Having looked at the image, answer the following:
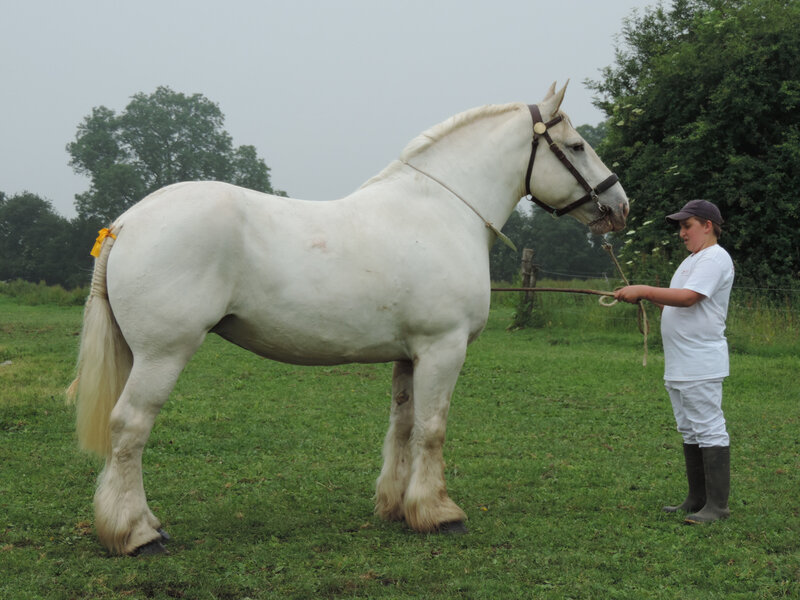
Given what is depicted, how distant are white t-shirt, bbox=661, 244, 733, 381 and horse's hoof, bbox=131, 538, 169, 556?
9.71ft

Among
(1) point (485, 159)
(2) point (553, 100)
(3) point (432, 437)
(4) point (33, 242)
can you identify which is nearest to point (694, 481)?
(3) point (432, 437)

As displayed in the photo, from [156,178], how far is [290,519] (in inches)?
1851

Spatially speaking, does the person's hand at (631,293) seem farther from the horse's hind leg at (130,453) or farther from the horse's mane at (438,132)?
the horse's hind leg at (130,453)

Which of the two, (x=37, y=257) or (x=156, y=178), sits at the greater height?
(x=156, y=178)

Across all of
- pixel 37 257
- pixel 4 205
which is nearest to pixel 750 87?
pixel 37 257

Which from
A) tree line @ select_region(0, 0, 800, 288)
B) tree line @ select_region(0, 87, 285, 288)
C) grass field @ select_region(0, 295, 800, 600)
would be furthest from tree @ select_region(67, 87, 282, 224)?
grass field @ select_region(0, 295, 800, 600)

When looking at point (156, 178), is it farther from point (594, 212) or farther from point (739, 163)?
point (594, 212)

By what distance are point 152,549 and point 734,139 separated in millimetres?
14059

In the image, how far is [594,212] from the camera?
14.0 feet

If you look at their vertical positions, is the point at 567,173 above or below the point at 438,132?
below

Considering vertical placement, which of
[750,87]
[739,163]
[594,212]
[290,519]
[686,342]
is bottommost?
[290,519]

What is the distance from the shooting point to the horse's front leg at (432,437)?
379cm

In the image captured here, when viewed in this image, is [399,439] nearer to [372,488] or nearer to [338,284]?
[372,488]

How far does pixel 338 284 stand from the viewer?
3557 mm
